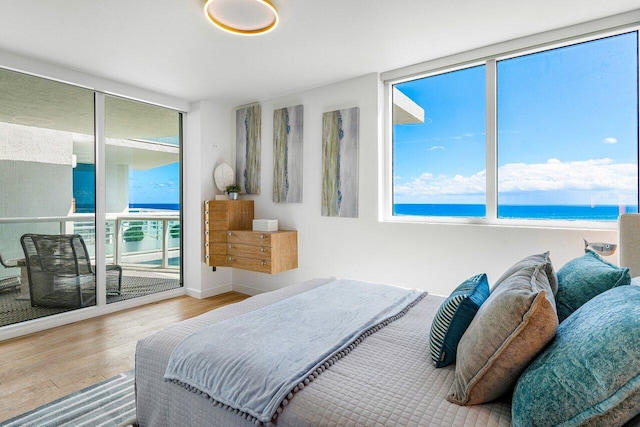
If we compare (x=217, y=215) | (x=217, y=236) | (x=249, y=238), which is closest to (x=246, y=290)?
(x=217, y=236)

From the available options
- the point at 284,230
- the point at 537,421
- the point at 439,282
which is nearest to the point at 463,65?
the point at 439,282

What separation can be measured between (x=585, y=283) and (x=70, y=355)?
11.2ft

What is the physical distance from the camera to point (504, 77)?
307 centimetres

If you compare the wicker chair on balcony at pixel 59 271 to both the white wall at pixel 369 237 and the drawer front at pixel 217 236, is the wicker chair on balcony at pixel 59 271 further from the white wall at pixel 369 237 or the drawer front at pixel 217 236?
the white wall at pixel 369 237

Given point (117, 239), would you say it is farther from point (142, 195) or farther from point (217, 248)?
point (217, 248)

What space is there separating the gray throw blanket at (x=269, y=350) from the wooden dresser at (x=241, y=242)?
1.88 m

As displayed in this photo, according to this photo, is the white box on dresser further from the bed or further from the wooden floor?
the bed

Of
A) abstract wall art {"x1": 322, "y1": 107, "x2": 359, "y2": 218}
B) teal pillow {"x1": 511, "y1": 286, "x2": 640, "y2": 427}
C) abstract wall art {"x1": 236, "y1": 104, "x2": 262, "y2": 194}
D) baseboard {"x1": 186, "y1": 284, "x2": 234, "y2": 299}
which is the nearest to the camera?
teal pillow {"x1": 511, "y1": 286, "x2": 640, "y2": 427}

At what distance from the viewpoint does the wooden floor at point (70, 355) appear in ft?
7.40

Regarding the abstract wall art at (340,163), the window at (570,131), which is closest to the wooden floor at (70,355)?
the abstract wall art at (340,163)

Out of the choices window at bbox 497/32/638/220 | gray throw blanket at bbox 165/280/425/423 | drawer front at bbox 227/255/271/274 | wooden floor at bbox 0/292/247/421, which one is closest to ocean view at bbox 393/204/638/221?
window at bbox 497/32/638/220

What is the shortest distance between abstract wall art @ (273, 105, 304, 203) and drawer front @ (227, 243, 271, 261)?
676mm

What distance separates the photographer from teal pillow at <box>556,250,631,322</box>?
137 centimetres

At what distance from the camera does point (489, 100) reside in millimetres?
3100
